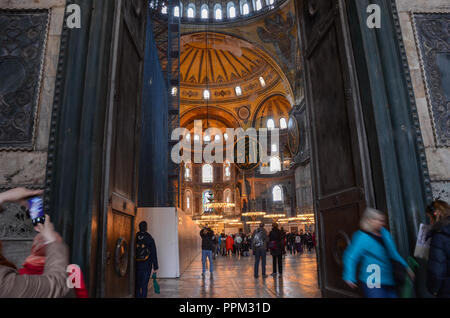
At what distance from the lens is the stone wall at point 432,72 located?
10.1 ft

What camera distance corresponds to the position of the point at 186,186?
109 feet

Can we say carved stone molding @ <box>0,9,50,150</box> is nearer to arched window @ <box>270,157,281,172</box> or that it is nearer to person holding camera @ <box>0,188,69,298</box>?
person holding camera @ <box>0,188,69,298</box>

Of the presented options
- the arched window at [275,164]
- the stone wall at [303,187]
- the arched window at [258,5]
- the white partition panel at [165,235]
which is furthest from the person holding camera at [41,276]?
the arched window at [275,164]

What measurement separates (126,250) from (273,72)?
22.5 meters

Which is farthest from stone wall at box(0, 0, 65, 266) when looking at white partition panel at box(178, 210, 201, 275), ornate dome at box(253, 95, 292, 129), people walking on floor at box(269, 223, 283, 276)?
ornate dome at box(253, 95, 292, 129)

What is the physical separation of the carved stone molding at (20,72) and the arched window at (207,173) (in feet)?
102

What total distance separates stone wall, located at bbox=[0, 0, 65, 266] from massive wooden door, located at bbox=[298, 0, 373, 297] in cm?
289

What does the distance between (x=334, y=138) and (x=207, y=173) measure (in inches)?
1227

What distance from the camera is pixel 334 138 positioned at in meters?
3.61

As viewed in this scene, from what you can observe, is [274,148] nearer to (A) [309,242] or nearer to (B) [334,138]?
(A) [309,242]

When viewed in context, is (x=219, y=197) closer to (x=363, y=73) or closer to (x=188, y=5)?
(x=188, y=5)

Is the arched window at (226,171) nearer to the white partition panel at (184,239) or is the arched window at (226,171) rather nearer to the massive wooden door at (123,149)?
the white partition panel at (184,239)

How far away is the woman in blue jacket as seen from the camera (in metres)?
2.07

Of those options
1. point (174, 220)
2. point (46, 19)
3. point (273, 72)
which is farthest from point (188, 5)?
point (46, 19)
